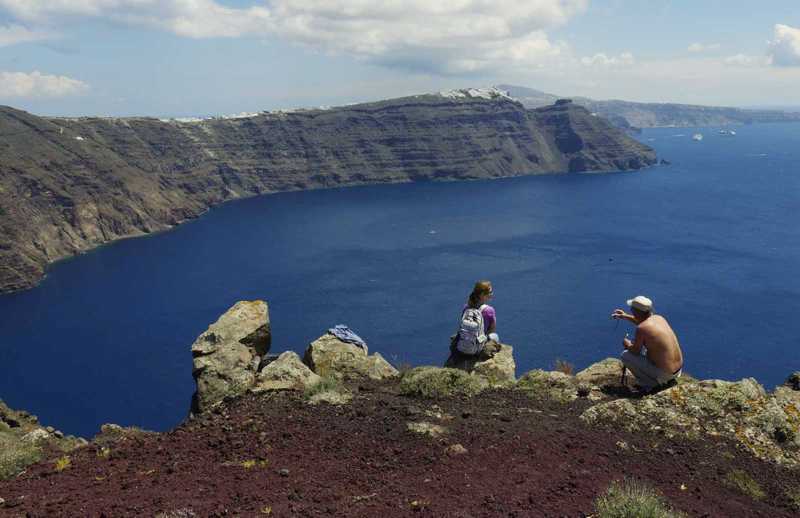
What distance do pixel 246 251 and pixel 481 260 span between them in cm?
6963

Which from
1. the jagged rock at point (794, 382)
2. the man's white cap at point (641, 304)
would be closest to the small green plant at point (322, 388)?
the man's white cap at point (641, 304)

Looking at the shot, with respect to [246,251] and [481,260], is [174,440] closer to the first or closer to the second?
[481,260]

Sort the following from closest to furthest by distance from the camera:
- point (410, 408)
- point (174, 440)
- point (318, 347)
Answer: point (174, 440), point (410, 408), point (318, 347)

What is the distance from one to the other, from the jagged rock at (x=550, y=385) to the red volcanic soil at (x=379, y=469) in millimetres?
987

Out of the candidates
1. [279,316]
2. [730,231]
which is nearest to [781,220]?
[730,231]

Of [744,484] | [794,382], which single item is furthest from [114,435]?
[794,382]

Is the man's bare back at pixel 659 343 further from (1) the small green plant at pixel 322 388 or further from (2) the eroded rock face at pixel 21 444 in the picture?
(2) the eroded rock face at pixel 21 444

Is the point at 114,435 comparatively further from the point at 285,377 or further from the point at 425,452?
the point at 425,452

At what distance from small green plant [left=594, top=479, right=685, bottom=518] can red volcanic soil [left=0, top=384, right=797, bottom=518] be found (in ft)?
0.94

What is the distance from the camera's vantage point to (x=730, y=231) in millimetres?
160750

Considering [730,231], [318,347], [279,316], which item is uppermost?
[318,347]

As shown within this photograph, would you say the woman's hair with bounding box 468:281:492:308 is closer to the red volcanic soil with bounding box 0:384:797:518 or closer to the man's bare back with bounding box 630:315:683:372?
the red volcanic soil with bounding box 0:384:797:518

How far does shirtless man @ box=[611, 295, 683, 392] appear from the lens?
518 inches

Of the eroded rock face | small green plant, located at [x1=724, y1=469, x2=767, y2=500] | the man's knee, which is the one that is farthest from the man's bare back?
the eroded rock face
